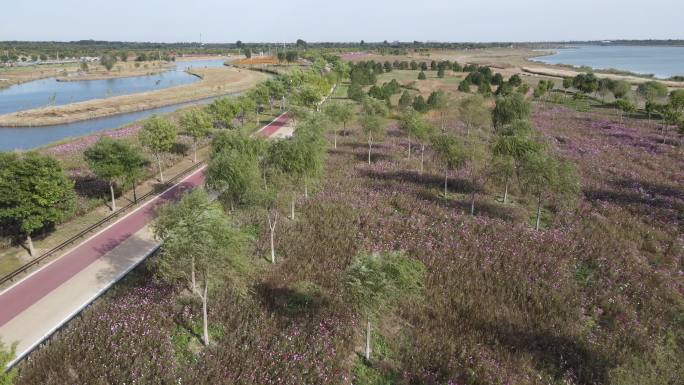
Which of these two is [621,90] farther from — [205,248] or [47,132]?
[47,132]

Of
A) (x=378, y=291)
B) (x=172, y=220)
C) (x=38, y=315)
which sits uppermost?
(x=172, y=220)

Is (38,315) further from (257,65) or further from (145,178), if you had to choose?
(257,65)

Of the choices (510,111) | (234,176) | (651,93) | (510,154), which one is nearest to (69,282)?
(234,176)

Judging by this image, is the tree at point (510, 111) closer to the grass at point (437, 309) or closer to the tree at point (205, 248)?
the grass at point (437, 309)

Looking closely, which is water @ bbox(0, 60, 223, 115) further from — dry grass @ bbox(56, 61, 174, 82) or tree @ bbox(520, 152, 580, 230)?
tree @ bbox(520, 152, 580, 230)

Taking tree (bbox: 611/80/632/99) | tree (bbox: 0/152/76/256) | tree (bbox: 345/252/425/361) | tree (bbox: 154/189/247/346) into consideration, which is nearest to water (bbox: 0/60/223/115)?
tree (bbox: 0/152/76/256)

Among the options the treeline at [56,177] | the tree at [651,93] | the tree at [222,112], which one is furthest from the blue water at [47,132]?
the tree at [651,93]

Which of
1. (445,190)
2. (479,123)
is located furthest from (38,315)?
(479,123)
